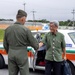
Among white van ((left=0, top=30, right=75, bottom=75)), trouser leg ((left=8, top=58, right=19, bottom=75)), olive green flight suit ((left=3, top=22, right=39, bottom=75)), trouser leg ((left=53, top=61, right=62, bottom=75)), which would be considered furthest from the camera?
white van ((left=0, top=30, right=75, bottom=75))

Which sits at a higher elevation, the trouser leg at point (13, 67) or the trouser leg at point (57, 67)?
the trouser leg at point (13, 67)

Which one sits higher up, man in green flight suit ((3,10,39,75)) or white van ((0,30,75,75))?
man in green flight suit ((3,10,39,75))

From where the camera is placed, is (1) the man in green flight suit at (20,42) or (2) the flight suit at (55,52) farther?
(2) the flight suit at (55,52)

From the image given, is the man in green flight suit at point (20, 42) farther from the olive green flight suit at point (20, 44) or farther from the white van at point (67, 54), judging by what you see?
A: the white van at point (67, 54)

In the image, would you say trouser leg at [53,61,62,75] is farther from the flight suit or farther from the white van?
the white van

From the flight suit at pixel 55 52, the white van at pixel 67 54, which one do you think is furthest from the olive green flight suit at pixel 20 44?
the white van at pixel 67 54

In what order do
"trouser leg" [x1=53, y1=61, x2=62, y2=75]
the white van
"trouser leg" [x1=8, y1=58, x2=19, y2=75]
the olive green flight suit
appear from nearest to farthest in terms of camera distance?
the olive green flight suit < "trouser leg" [x1=8, y1=58, x2=19, y2=75] < "trouser leg" [x1=53, y1=61, x2=62, y2=75] < the white van

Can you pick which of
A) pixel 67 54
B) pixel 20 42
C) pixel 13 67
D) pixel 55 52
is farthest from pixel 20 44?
pixel 67 54

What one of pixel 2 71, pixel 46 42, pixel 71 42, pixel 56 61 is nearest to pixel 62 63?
pixel 56 61

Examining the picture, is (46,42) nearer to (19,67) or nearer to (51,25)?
(51,25)

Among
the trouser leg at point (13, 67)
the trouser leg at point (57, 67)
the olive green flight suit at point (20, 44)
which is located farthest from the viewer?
the trouser leg at point (57, 67)

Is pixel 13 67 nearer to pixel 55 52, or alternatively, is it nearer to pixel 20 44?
pixel 20 44

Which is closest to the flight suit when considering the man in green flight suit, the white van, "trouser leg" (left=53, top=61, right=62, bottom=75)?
"trouser leg" (left=53, top=61, right=62, bottom=75)

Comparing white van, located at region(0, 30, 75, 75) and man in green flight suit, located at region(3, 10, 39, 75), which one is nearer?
man in green flight suit, located at region(3, 10, 39, 75)
